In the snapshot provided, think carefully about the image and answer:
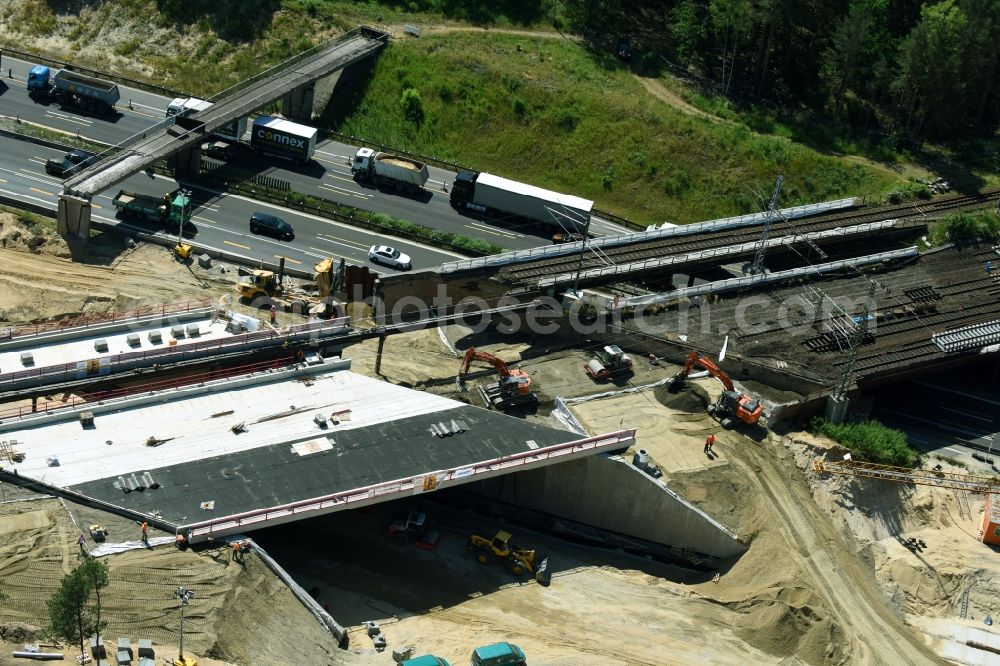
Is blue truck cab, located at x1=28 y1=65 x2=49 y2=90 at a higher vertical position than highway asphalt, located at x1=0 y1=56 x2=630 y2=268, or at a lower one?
higher

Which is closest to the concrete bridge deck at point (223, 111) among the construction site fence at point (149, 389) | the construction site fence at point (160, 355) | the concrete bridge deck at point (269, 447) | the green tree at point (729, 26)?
the construction site fence at point (160, 355)

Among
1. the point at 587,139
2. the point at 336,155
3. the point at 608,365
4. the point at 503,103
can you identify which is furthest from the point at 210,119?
the point at 608,365

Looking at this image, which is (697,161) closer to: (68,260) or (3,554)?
(68,260)

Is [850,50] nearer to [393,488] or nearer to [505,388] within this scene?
[505,388]

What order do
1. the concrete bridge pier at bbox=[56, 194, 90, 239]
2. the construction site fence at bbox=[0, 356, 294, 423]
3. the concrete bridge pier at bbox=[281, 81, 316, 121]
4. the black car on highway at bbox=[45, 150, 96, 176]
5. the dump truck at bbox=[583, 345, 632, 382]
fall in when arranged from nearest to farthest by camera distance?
the construction site fence at bbox=[0, 356, 294, 423] → the dump truck at bbox=[583, 345, 632, 382] → the concrete bridge pier at bbox=[56, 194, 90, 239] → the black car on highway at bbox=[45, 150, 96, 176] → the concrete bridge pier at bbox=[281, 81, 316, 121]

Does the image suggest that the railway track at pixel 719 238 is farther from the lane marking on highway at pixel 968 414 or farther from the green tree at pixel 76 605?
the green tree at pixel 76 605

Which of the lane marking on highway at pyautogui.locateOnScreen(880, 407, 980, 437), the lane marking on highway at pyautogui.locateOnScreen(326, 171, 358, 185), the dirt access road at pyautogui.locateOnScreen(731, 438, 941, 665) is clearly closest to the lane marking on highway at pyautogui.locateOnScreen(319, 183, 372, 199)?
the lane marking on highway at pyautogui.locateOnScreen(326, 171, 358, 185)

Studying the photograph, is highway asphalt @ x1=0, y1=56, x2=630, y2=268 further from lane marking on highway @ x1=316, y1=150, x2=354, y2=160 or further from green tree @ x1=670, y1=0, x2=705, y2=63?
green tree @ x1=670, y1=0, x2=705, y2=63
